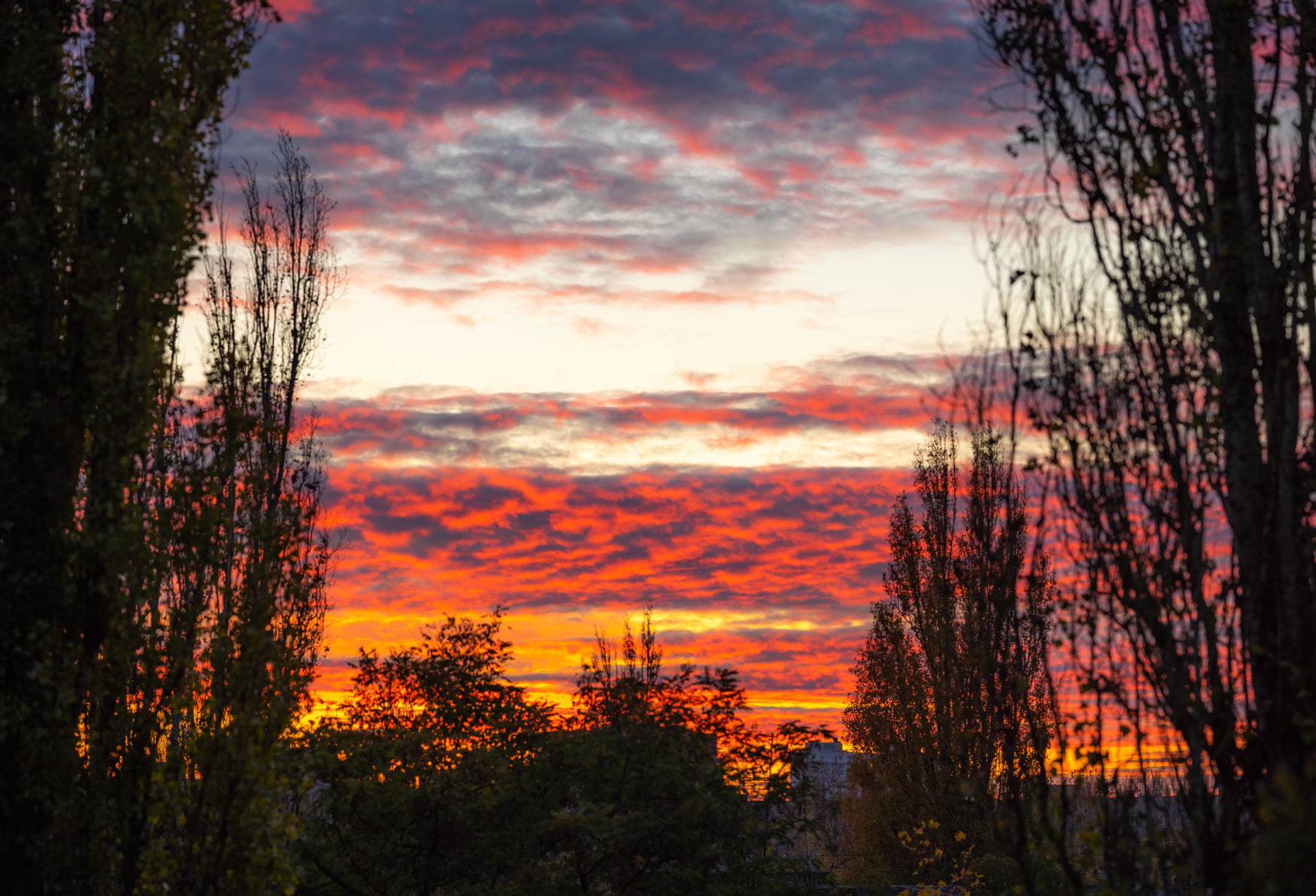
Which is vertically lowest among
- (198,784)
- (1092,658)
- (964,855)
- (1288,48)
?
(964,855)

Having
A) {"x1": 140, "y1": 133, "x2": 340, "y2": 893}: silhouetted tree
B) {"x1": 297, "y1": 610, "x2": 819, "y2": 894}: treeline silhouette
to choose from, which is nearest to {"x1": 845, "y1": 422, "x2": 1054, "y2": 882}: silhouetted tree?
{"x1": 297, "y1": 610, "x2": 819, "y2": 894}: treeline silhouette

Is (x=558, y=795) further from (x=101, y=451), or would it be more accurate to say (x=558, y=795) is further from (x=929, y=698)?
(x=929, y=698)

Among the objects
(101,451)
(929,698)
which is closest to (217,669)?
(101,451)

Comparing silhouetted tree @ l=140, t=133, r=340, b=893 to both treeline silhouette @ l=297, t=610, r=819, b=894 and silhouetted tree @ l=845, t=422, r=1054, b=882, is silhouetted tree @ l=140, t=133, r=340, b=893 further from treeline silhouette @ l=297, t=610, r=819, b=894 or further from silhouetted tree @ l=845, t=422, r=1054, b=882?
silhouetted tree @ l=845, t=422, r=1054, b=882

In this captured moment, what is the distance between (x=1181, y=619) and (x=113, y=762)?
8524 millimetres

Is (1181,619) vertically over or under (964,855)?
over

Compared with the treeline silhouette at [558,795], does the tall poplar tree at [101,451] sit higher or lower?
higher

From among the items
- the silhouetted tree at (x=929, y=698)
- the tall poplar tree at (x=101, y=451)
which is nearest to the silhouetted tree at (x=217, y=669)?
the tall poplar tree at (x=101, y=451)

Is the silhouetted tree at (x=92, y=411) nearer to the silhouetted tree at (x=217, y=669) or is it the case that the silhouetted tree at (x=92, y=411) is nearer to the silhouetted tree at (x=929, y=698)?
the silhouetted tree at (x=217, y=669)

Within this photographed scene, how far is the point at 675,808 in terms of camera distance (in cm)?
1274

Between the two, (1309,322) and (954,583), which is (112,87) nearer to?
(1309,322)

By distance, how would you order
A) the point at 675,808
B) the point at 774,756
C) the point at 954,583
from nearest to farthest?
the point at 675,808 < the point at 774,756 < the point at 954,583

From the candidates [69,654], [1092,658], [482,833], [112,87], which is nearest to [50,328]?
[112,87]

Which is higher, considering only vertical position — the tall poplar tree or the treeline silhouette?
the tall poplar tree
